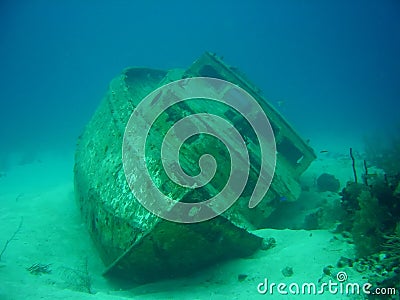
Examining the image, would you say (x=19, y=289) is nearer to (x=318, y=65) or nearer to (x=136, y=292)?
(x=136, y=292)

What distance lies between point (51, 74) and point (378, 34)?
12970 cm

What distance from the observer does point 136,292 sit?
13.1ft

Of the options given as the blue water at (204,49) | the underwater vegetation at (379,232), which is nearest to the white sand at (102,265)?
the underwater vegetation at (379,232)
